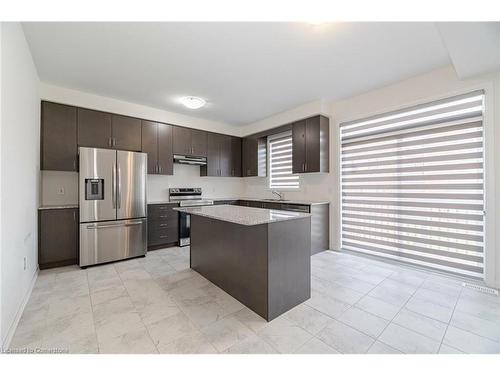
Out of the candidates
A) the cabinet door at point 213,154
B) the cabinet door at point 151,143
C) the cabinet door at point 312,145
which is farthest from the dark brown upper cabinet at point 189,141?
the cabinet door at point 312,145

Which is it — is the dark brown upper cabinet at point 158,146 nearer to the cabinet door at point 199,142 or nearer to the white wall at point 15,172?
the cabinet door at point 199,142

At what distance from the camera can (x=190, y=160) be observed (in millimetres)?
4656

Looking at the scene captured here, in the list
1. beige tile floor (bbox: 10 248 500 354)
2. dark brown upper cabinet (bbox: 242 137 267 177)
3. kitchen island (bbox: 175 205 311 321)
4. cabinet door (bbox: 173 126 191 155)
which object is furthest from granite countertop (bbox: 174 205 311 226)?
dark brown upper cabinet (bbox: 242 137 267 177)

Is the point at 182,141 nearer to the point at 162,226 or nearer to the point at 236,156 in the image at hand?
the point at 236,156

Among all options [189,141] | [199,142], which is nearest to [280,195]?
[199,142]

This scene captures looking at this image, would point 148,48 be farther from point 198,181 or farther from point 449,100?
point 449,100

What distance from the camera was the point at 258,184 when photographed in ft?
18.1

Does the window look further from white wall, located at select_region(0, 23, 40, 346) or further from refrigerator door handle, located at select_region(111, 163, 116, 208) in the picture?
white wall, located at select_region(0, 23, 40, 346)

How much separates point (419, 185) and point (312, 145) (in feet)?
5.79

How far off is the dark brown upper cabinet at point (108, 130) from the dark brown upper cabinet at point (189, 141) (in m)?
0.74

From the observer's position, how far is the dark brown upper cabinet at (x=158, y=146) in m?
4.05

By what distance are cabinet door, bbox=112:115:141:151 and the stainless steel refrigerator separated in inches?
17.0

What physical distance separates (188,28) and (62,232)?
3349 millimetres
